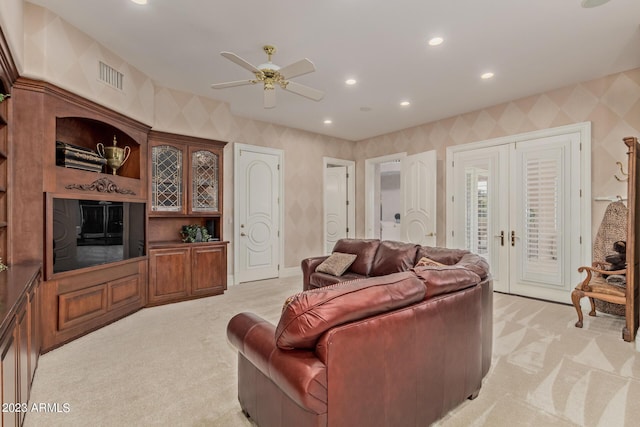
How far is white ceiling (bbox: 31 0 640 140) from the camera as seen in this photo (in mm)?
2580

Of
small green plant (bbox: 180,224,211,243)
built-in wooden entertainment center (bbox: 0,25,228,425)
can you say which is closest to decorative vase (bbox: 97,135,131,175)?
built-in wooden entertainment center (bbox: 0,25,228,425)

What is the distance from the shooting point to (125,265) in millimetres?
3637

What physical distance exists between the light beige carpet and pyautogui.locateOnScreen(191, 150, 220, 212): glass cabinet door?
165cm

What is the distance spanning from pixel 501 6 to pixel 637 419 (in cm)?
297

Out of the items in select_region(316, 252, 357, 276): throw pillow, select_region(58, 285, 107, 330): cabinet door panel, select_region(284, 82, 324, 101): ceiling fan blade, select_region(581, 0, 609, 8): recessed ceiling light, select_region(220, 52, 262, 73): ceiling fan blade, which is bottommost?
select_region(58, 285, 107, 330): cabinet door panel

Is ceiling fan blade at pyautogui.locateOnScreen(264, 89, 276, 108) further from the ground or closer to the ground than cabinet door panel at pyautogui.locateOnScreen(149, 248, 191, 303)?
further from the ground

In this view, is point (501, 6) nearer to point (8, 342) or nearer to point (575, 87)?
point (575, 87)

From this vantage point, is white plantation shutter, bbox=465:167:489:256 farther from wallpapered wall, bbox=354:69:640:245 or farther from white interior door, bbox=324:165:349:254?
white interior door, bbox=324:165:349:254

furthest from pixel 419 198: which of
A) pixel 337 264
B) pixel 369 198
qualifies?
pixel 337 264

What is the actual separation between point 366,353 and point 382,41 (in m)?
2.86

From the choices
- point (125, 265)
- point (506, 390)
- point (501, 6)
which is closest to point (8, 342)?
point (125, 265)

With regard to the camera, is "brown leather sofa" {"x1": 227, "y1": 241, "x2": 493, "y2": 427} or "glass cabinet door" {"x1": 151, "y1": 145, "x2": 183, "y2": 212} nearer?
"brown leather sofa" {"x1": 227, "y1": 241, "x2": 493, "y2": 427}

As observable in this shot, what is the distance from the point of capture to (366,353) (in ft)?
4.44

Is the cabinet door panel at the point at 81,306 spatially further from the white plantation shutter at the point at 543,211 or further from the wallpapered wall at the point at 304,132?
the white plantation shutter at the point at 543,211
